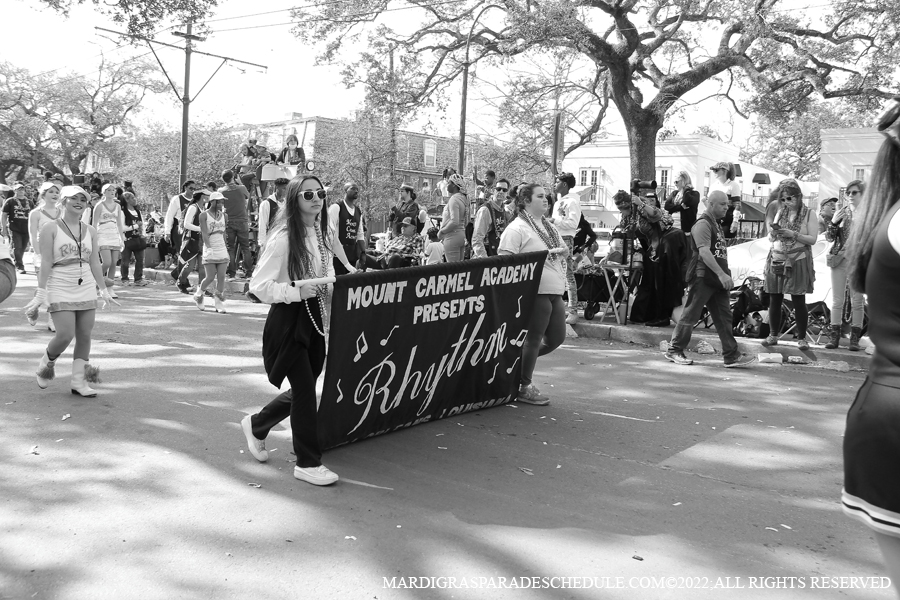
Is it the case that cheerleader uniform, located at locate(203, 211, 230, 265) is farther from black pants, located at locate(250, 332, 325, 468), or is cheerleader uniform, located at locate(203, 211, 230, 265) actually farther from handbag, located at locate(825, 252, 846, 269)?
handbag, located at locate(825, 252, 846, 269)

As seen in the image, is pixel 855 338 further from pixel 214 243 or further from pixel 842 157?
pixel 842 157

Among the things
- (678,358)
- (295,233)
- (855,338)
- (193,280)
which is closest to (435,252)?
(678,358)

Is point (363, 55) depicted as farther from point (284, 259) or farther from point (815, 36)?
point (284, 259)

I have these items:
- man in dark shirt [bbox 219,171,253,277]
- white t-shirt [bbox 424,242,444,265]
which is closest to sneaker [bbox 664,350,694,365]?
white t-shirt [bbox 424,242,444,265]

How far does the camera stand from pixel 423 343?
577 centimetres

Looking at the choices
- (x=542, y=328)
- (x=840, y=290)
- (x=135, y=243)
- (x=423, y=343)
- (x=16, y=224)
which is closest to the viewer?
(x=423, y=343)

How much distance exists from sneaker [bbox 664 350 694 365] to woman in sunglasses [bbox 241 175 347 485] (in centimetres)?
539

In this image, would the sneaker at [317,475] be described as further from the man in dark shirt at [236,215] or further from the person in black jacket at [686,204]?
the man in dark shirt at [236,215]

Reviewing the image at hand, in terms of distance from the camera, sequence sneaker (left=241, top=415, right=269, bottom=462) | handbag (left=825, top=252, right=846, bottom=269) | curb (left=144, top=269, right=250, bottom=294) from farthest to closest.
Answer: curb (left=144, top=269, right=250, bottom=294), handbag (left=825, top=252, right=846, bottom=269), sneaker (left=241, top=415, right=269, bottom=462)

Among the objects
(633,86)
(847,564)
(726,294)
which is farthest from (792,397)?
(633,86)

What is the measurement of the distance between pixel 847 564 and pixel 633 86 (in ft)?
64.1

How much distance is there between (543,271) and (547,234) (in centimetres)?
35

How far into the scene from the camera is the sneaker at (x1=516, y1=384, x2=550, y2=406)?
22.7 ft

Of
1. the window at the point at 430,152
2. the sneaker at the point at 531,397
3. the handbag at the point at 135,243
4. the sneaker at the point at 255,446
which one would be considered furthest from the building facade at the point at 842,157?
the sneaker at the point at 255,446
